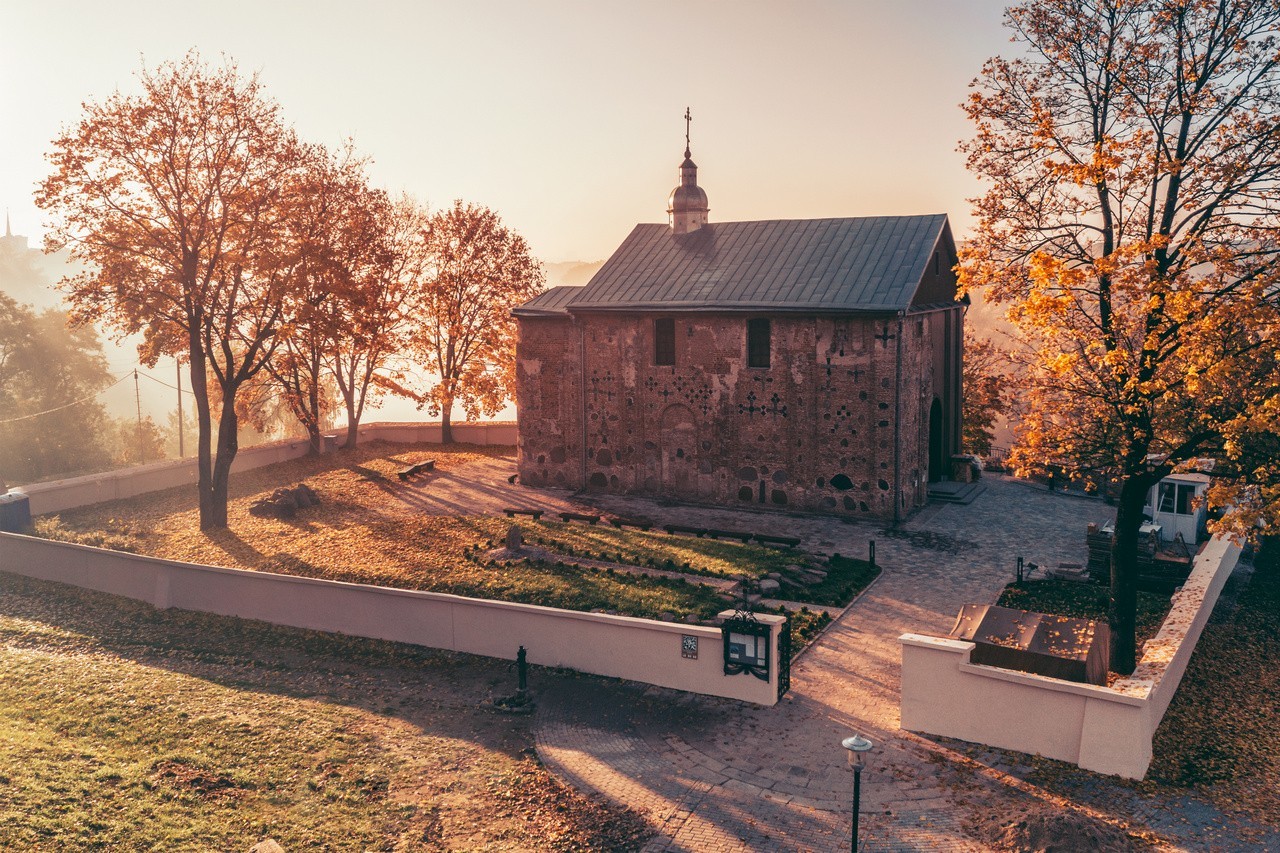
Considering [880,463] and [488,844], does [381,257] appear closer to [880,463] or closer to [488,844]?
[880,463]

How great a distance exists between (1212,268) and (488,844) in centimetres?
1509

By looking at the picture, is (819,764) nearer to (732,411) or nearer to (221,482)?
(732,411)

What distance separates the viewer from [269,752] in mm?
14086

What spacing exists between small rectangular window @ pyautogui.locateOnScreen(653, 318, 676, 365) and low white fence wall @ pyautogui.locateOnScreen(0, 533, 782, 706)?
14.5 metres

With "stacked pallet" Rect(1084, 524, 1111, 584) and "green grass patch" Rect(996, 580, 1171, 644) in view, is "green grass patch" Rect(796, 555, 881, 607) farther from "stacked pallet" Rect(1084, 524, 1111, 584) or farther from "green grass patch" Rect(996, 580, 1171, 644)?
"stacked pallet" Rect(1084, 524, 1111, 584)

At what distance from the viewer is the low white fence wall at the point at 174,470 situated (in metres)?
31.4

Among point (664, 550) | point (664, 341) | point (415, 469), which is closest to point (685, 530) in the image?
point (664, 550)

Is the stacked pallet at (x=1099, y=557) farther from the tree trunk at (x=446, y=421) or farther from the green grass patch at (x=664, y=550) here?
the tree trunk at (x=446, y=421)

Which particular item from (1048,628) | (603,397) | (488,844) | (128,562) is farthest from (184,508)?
(1048,628)

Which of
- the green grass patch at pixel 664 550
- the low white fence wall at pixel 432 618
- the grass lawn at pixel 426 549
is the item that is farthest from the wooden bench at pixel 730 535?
the low white fence wall at pixel 432 618

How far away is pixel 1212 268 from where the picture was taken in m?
16.1

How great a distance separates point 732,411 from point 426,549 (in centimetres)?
1104

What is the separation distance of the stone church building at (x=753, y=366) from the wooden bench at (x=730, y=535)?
4308 mm

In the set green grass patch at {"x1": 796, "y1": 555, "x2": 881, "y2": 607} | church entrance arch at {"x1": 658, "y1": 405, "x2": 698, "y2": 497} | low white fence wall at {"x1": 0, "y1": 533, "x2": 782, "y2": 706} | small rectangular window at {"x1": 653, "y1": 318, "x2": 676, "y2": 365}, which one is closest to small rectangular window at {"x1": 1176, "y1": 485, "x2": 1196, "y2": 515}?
green grass patch at {"x1": 796, "y1": 555, "x2": 881, "y2": 607}
